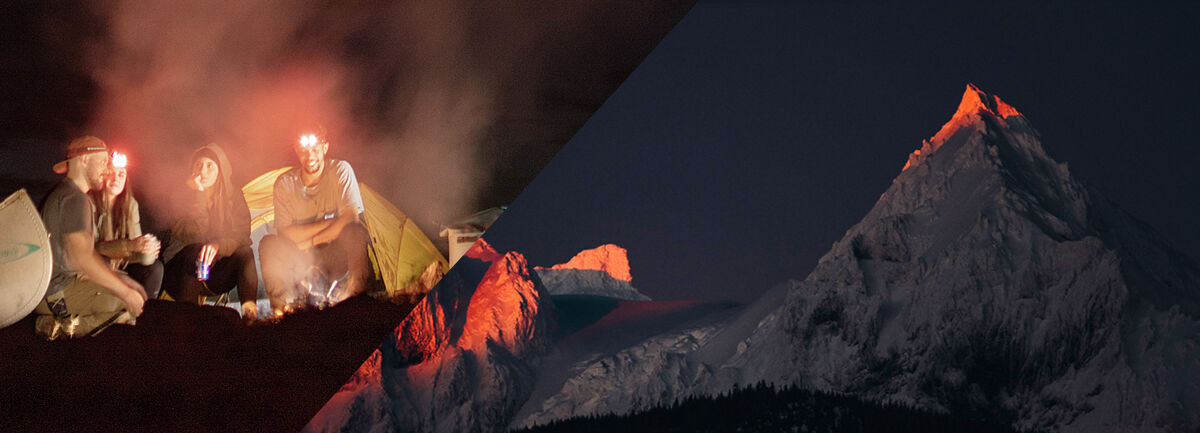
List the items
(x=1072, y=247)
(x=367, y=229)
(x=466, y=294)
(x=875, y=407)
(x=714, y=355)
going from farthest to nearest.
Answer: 1. (x=466, y=294)
2. (x=714, y=355)
3. (x=875, y=407)
4. (x=1072, y=247)
5. (x=367, y=229)

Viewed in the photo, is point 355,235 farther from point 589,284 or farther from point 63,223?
point 589,284

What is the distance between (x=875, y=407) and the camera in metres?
3.31

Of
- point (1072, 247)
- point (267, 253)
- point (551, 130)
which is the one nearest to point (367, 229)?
point (267, 253)

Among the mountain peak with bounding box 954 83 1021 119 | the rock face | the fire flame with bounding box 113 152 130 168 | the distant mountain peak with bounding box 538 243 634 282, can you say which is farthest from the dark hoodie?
the mountain peak with bounding box 954 83 1021 119

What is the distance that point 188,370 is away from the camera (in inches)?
66.6

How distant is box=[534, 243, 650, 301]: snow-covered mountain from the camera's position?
3.87 meters

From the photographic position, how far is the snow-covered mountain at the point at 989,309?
2844mm

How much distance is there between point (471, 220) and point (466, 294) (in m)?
2.89

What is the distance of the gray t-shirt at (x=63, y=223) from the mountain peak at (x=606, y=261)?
2.46 m

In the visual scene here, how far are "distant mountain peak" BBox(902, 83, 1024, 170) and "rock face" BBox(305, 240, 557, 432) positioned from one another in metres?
2.32

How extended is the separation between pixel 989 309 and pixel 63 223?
343 centimetres

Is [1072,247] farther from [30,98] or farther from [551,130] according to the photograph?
[30,98]

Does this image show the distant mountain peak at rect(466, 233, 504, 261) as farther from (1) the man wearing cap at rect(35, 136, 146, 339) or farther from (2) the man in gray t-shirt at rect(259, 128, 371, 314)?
(1) the man wearing cap at rect(35, 136, 146, 339)

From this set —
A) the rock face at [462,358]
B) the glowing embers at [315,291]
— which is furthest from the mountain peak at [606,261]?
the glowing embers at [315,291]
